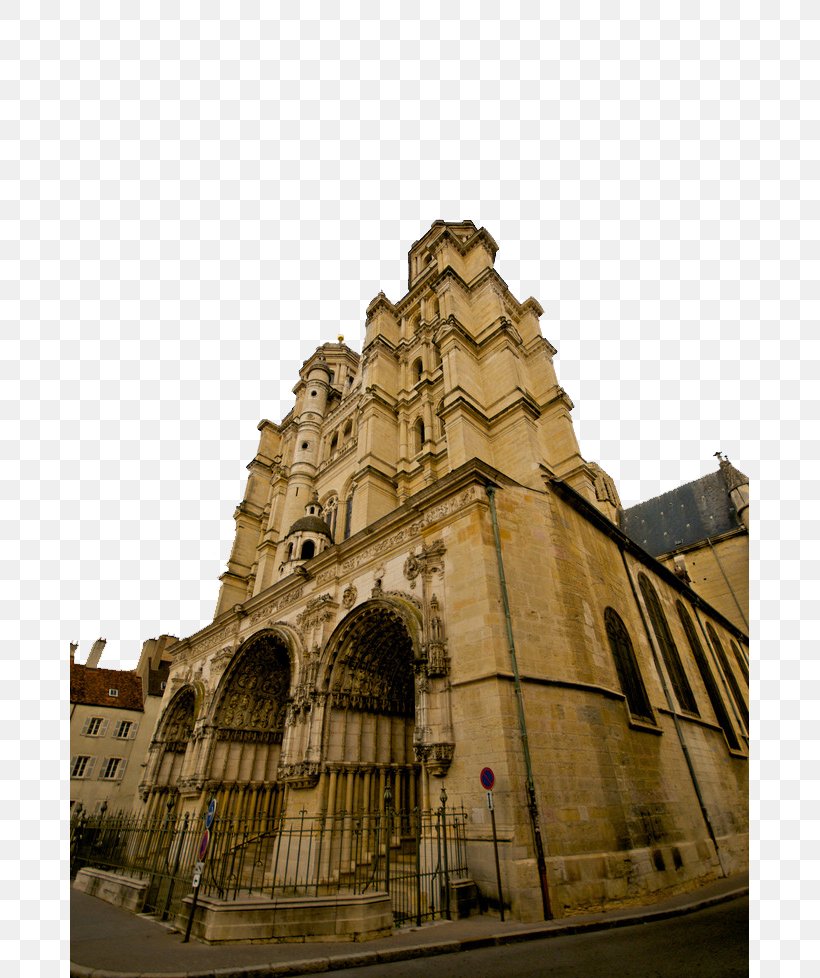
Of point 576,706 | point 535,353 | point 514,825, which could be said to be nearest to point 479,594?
point 576,706

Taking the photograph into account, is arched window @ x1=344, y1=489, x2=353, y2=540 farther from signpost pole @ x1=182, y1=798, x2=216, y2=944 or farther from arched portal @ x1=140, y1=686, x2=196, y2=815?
signpost pole @ x1=182, y1=798, x2=216, y2=944

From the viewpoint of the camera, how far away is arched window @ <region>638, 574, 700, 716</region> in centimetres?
1528

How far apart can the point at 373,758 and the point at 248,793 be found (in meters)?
6.31

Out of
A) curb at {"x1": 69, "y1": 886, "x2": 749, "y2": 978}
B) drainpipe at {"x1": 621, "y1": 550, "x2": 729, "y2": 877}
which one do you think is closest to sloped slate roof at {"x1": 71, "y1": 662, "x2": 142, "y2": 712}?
curb at {"x1": 69, "y1": 886, "x2": 749, "y2": 978}

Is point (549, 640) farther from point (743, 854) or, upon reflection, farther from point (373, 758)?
point (743, 854)

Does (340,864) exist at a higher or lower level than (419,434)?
lower

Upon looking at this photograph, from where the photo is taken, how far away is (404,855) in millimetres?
10641

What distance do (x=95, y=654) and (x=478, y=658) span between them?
107ft

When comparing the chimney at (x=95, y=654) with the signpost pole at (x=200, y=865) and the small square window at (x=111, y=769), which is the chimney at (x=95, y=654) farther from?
the signpost pole at (x=200, y=865)

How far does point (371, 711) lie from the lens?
12359mm

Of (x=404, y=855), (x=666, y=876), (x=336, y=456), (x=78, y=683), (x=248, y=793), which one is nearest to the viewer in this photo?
(x=666, y=876)

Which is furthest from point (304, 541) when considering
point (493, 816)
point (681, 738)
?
point (681, 738)

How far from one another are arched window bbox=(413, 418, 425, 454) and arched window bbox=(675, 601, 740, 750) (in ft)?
41.1

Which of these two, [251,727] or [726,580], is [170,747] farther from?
[726,580]
